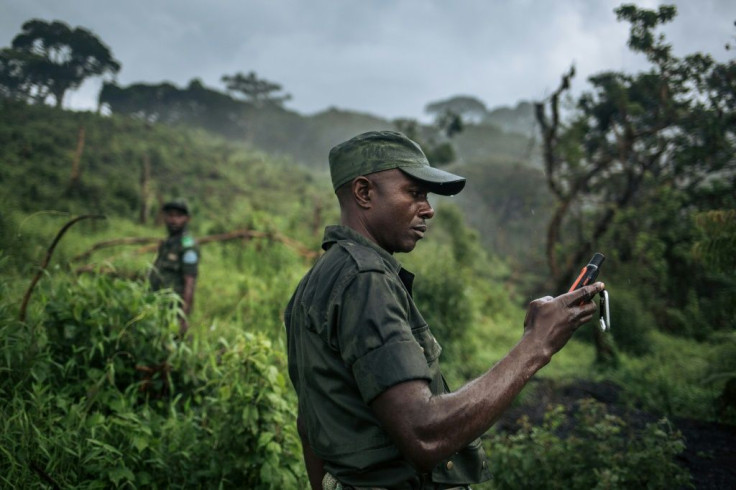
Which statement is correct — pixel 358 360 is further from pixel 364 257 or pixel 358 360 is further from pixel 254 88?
pixel 254 88

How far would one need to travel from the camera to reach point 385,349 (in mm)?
1160

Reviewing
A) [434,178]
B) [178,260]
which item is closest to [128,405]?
[178,260]

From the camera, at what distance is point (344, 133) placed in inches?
1884

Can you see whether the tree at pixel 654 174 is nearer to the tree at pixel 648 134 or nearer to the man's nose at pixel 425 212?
the tree at pixel 648 134

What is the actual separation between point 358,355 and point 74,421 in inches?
110

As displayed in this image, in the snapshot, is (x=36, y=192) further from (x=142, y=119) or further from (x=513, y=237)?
(x=513, y=237)

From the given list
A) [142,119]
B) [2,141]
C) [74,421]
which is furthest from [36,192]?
[142,119]

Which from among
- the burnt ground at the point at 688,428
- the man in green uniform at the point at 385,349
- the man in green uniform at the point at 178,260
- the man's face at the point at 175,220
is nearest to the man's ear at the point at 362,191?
the man in green uniform at the point at 385,349

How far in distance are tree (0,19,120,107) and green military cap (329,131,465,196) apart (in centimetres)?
1280

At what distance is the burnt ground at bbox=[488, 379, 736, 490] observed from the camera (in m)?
3.48

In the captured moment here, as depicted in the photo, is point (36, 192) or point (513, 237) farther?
point (513, 237)

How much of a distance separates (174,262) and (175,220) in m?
0.51

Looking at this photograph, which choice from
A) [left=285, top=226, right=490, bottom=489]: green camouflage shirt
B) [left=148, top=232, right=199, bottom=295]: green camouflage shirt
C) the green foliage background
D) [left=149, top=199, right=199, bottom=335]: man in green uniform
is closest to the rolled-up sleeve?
[left=285, top=226, right=490, bottom=489]: green camouflage shirt

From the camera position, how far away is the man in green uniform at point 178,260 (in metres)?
5.44
